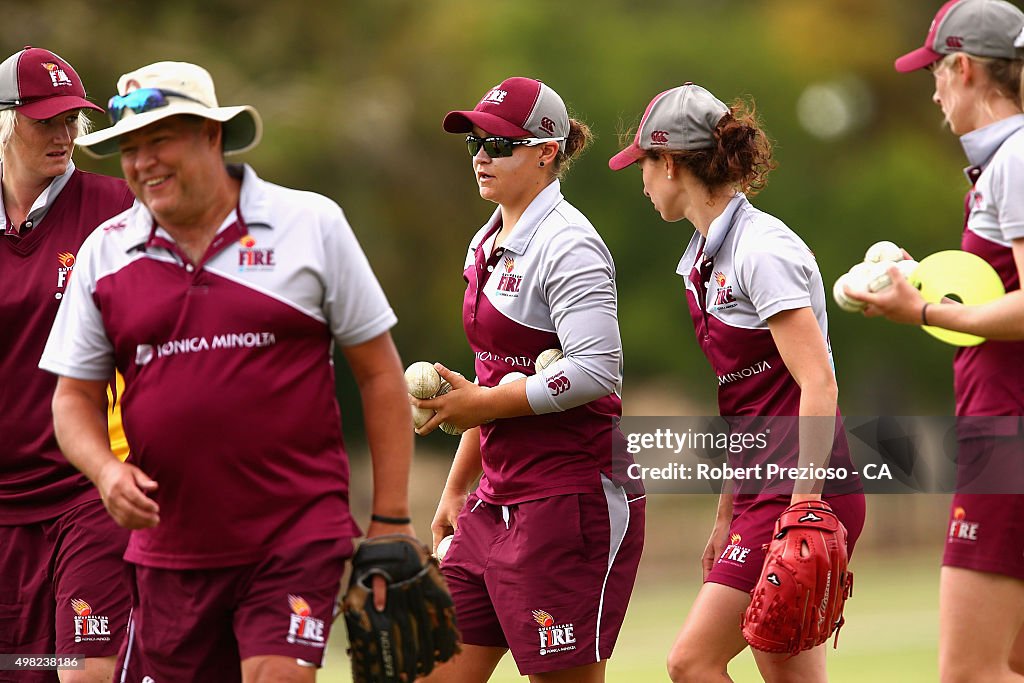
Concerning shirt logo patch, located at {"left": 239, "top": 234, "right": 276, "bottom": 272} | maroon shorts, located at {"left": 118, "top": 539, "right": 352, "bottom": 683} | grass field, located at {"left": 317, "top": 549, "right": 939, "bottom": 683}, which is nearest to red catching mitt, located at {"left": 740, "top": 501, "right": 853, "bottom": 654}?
maroon shorts, located at {"left": 118, "top": 539, "right": 352, "bottom": 683}

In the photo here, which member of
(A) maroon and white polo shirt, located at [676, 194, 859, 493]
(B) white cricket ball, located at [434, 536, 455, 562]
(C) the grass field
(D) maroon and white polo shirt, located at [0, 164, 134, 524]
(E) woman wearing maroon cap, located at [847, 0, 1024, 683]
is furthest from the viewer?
(C) the grass field

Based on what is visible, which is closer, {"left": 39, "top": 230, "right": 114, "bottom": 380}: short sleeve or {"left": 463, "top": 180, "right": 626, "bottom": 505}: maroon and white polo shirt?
{"left": 39, "top": 230, "right": 114, "bottom": 380}: short sleeve

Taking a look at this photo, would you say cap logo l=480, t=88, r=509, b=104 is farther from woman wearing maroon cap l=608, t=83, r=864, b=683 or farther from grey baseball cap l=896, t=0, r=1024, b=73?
grey baseball cap l=896, t=0, r=1024, b=73

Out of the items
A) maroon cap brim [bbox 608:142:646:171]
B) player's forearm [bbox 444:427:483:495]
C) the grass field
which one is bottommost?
the grass field

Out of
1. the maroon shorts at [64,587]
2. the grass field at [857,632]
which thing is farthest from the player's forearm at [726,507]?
the grass field at [857,632]

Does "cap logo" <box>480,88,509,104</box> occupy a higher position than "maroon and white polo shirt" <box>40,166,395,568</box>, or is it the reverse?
"cap logo" <box>480,88,509,104</box>

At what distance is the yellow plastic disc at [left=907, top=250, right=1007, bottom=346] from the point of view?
532 cm

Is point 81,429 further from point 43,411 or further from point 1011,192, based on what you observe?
point 1011,192

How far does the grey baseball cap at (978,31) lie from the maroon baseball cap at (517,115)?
1.37 m

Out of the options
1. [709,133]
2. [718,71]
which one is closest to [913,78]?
[718,71]

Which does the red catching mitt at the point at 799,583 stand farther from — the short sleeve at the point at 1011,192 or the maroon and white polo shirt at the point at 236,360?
the maroon and white polo shirt at the point at 236,360

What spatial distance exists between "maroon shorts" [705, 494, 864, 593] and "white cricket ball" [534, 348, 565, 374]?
0.87m

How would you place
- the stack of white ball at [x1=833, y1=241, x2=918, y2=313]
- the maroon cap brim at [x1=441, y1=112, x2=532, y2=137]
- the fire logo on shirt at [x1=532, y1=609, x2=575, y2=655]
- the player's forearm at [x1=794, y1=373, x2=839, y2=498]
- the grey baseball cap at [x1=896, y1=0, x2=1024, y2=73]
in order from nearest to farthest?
1. the stack of white ball at [x1=833, y1=241, x2=918, y2=313]
2. the grey baseball cap at [x1=896, y1=0, x2=1024, y2=73]
3. the player's forearm at [x1=794, y1=373, x2=839, y2=498]
4. the fire logo on shirt at [x1=532, y1=609, x2=575, y2=655]
5. the maroon cap brim at [x1=441, y1=112, x2=532, y2=137]

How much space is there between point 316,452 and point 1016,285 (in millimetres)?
2298
